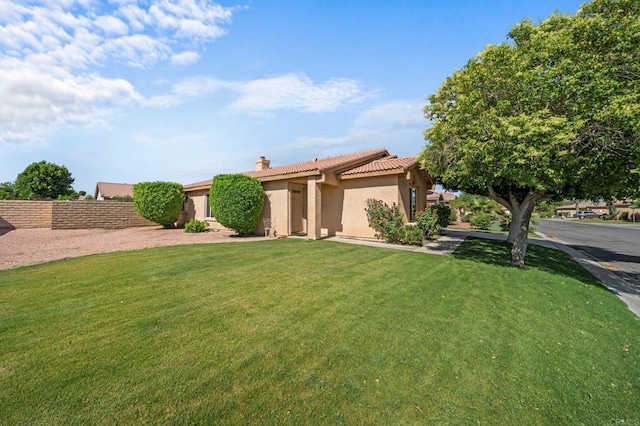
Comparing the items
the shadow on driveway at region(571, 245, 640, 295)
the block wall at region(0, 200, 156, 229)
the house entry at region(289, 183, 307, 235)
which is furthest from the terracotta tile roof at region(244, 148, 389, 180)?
the block wall at region(0, 200, 156, 229)

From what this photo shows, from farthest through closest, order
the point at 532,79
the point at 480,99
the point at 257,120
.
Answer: the point at 257,120 < the point at 480,99 < the point at 532,79

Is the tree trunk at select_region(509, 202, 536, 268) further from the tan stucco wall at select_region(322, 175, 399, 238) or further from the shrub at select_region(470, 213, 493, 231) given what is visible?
the shrub at select_region(470, 213, 493, 231)

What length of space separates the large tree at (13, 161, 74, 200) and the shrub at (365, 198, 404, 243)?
159 ft

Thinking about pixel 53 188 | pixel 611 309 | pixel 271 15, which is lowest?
pixel 611 309

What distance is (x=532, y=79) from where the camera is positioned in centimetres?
730

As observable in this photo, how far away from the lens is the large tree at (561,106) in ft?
21.7

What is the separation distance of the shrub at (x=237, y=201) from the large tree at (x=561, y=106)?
9.99m

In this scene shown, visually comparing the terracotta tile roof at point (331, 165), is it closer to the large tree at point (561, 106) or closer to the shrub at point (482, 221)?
the large tree at point (561, 106)

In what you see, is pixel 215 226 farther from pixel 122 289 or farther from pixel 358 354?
pixel 358 354

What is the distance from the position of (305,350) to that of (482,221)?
2545cm

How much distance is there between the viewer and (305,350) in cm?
358

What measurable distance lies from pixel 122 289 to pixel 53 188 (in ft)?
161

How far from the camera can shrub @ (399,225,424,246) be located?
12062 millimetres

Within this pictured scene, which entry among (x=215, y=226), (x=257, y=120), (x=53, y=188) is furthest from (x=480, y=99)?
(x=53, y=188)
